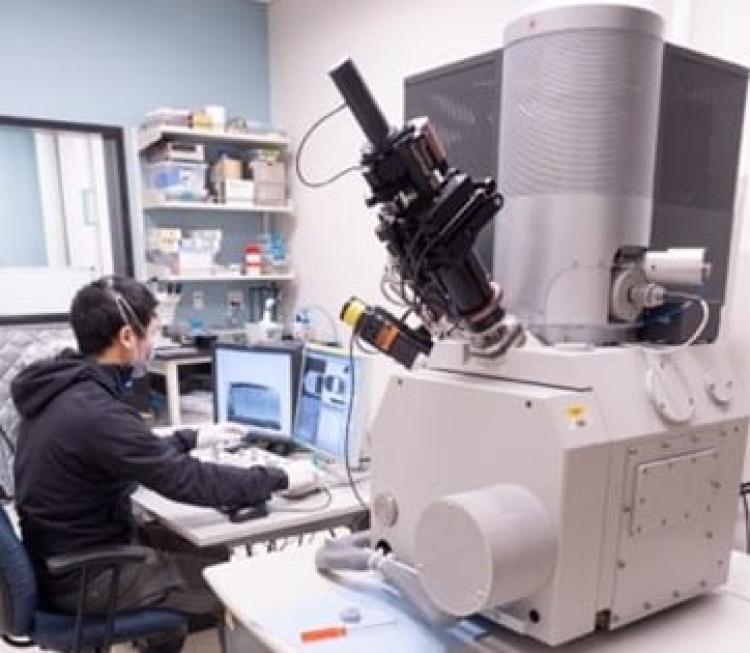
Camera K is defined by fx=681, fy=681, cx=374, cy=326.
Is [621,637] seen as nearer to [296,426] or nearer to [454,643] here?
[454,643]

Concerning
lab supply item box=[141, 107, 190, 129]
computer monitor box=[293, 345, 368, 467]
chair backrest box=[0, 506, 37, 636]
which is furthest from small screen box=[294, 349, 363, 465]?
lab supply item box=[141, 107, 190, 129]

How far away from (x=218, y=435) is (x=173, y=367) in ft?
4.05

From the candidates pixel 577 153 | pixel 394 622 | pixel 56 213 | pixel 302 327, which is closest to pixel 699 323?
pixel 577 153

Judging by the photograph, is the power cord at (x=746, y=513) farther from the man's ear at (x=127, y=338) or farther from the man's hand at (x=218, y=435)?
the man's ear at (x=127, y=338)

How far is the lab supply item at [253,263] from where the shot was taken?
13.1 ft

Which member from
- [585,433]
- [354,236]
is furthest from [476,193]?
[354,236]

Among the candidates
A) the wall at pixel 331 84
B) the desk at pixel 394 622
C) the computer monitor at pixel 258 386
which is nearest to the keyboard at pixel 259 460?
the computer monitor at pixel 258 386

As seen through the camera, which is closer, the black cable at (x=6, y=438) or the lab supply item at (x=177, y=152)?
the black cable at (x=6, y=438)

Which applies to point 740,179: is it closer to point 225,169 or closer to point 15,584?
point 15,584

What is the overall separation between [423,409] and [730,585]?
70 centimetres

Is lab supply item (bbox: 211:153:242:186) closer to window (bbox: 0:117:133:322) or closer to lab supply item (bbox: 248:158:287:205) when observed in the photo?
lab supply item (bbox: 248:158:287:205)

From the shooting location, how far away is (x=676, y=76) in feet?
4.37

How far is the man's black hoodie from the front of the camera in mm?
1732

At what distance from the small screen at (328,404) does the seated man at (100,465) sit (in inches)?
11.8
